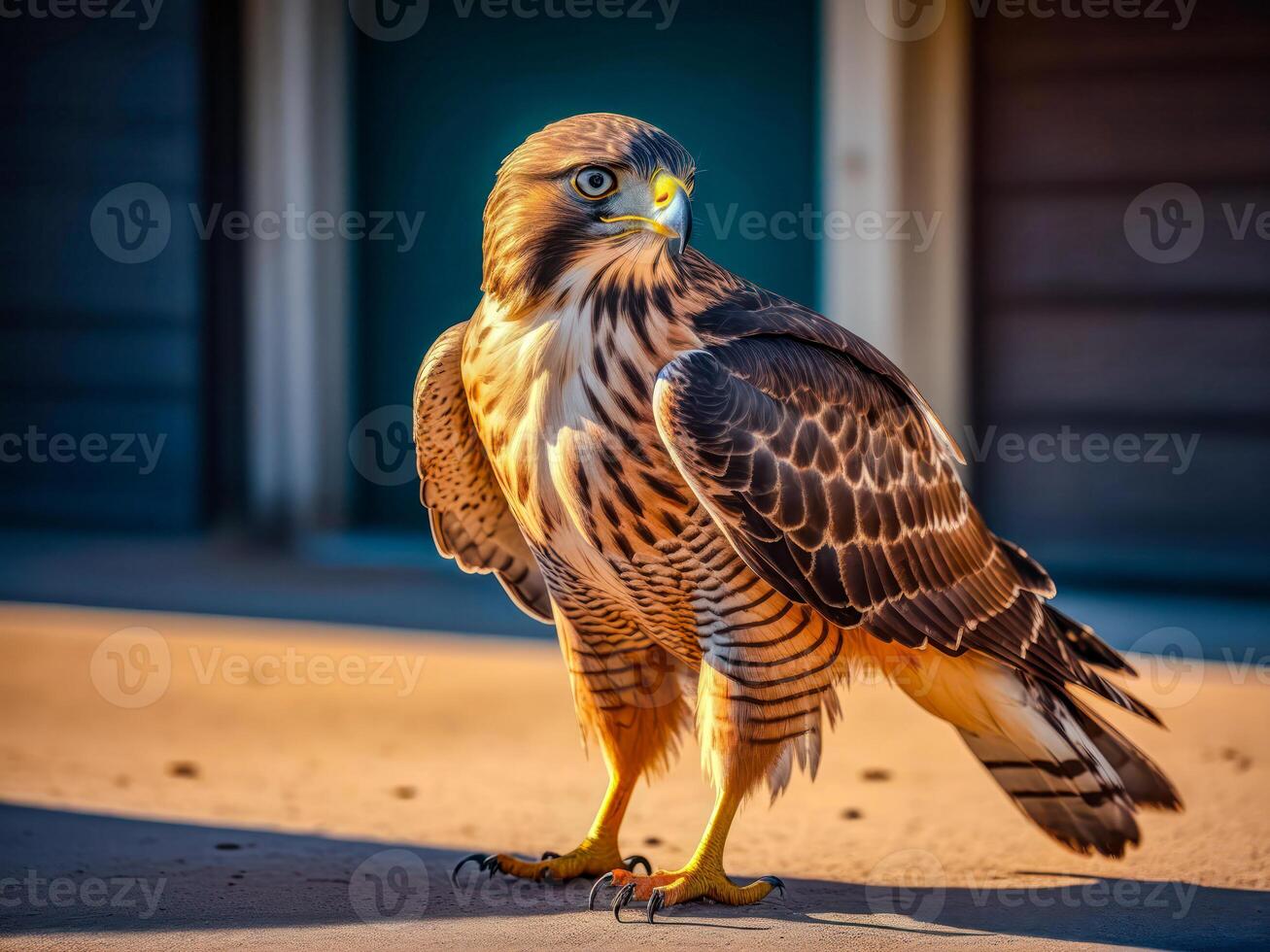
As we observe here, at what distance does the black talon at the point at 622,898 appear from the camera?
2982 mm

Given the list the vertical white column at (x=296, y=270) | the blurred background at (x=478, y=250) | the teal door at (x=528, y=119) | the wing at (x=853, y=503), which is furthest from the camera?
the vertical white column at (x=296, y=270)

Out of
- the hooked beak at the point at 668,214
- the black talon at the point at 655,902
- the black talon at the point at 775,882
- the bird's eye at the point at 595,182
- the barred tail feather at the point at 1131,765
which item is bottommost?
the black talon at the point at 775,882

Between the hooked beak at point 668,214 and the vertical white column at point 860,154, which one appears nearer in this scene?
the hooked beak at point 668,214

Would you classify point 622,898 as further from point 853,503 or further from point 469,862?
point 853,503

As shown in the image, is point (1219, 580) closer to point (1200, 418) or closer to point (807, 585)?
point (1200, 418)

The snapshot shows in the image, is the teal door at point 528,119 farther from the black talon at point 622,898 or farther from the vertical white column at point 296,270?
the black talon at point 622,898

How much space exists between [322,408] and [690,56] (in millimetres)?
2816

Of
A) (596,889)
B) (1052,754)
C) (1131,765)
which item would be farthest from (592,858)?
(1131,765)

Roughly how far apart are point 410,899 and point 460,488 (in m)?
0.95

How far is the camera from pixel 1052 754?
11.3 ft

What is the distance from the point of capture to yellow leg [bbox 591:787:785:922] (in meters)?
3.02

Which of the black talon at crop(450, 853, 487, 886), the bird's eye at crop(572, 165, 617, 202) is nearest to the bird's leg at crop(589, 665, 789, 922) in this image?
the black talon at crop(450, 853, 487, 886)

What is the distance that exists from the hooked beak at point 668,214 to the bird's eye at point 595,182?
55mm

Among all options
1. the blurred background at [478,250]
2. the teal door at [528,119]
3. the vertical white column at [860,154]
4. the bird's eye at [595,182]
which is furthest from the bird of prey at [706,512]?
the teal door at [528,119]
